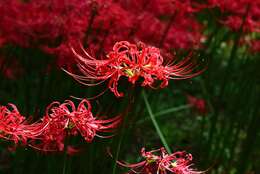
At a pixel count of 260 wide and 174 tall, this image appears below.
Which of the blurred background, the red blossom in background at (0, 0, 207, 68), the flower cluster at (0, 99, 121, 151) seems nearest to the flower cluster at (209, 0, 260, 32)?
the blurred background

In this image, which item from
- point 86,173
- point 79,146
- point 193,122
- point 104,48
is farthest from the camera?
point 193,122

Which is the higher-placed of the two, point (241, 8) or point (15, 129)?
point (241, 8)

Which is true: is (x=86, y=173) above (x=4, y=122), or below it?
Answer: below

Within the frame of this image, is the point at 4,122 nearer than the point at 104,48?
Yes

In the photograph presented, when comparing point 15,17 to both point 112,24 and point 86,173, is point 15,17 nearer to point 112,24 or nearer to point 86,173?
point 112,24

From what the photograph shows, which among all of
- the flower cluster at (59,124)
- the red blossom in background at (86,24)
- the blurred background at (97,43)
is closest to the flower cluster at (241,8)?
the blurred background at (97,43)

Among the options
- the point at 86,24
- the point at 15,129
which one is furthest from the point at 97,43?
the point at 15,129

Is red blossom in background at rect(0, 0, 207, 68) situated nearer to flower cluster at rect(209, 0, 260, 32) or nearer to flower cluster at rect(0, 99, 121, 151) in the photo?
flower cluster at rect(209, 0, 260, 32)

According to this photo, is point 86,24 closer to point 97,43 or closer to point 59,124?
point 97,43

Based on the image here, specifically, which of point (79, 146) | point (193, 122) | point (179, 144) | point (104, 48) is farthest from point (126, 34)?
point (193, 122)

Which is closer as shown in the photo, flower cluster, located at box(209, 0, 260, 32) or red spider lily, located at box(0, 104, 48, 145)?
red spider lily, located at box(0, 104, 48, 145)

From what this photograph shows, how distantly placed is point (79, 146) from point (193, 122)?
318 centimetres

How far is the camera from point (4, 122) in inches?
69.4

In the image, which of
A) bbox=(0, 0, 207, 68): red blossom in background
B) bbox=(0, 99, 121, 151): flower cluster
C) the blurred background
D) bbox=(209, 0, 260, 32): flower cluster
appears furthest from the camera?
bbox=(209, 0, 260, 32): flower cluster
